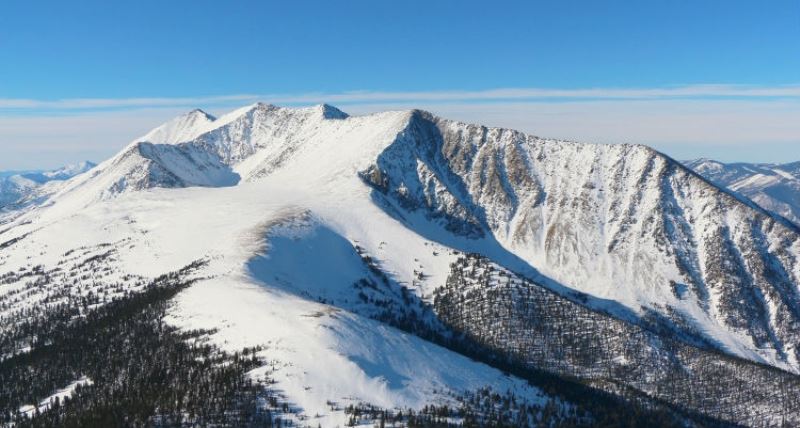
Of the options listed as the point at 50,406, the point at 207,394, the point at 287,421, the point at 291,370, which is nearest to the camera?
the point at 287,421

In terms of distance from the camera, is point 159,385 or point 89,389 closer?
point 159,385

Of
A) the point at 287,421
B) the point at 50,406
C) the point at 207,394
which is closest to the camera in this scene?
the point at 287,421

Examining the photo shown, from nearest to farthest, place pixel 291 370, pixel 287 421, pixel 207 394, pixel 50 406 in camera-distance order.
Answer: pixel 287 421
pixel 207 394
pixel 291 370
pixel 50 406

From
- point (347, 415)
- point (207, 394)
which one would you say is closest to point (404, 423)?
point (347, 415)

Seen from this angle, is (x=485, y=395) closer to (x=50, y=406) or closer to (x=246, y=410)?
(x=246, y=410)

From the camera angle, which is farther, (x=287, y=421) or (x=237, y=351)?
(x=237, y=351)

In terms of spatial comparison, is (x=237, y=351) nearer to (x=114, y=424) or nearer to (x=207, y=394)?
(x=207, y=394)

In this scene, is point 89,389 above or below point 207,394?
below

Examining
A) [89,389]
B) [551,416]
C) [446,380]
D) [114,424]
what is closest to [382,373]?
[446,380]

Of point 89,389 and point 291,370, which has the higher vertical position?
point 291,370
